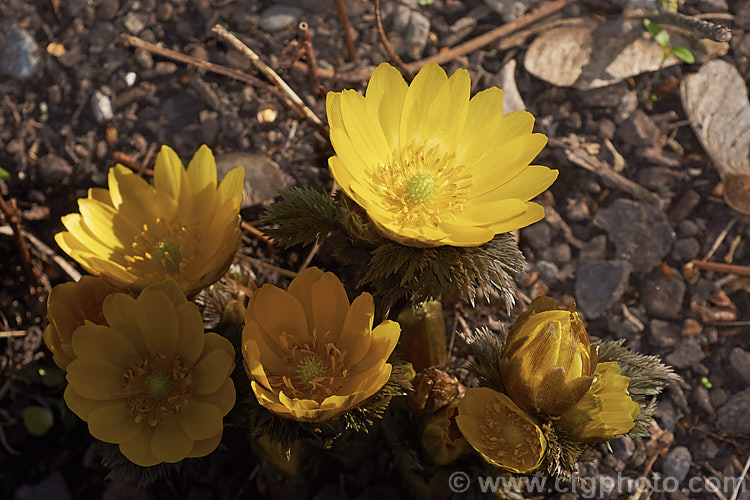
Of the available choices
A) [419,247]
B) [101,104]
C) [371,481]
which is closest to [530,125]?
[419,247]

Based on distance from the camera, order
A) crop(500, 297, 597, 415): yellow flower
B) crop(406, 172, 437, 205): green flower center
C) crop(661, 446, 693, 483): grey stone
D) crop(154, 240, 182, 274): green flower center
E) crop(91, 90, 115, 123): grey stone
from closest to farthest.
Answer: crop(500, 297, 597, 415): yellow flower → crop(406, 172, 437, 205): green flower center → crop(154, 240, 182, 274): green flower center → crop(661, 446, 693, 483): grey stone → crop(91, 90, 115, 123): grey stone

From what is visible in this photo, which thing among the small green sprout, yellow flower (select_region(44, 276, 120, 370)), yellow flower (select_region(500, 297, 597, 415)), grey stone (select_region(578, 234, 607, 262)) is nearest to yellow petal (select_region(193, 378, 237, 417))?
yellow flower (select_region(44, 276, 120, 370))

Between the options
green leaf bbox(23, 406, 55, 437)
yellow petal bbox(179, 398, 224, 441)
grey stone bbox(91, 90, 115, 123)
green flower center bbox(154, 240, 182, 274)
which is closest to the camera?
yellow petal bbox(179, 398, 224, 441)

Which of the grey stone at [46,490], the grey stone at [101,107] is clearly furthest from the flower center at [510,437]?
the grey stone at [101,107]

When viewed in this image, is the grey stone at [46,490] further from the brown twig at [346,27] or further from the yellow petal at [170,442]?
the brown twig at [346,27]

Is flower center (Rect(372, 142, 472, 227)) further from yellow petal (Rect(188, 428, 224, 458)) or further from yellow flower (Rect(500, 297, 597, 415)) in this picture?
yellow petal (Rect(188, 428, 224, 458))

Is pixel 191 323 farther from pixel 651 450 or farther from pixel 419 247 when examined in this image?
pixel 651 450
